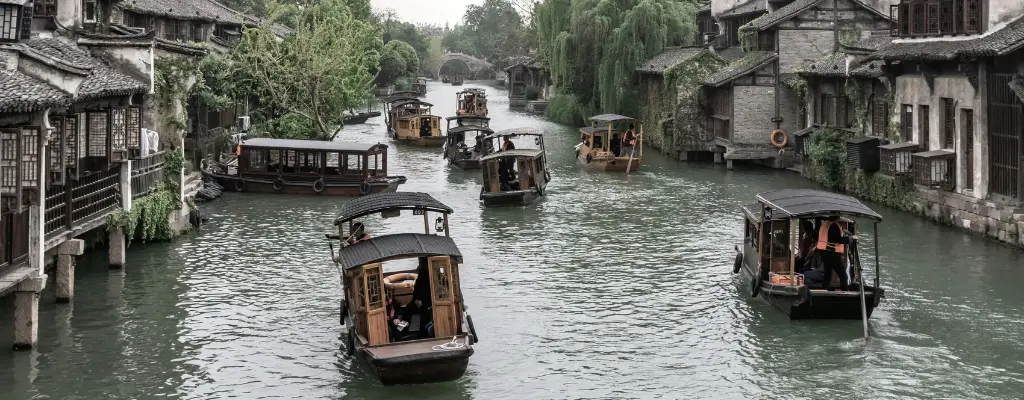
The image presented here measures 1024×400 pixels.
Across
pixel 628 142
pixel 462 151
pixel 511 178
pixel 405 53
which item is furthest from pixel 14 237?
pixel 405 53

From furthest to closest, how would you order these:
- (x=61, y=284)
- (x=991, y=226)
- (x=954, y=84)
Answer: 1. (x=954, y=84)
2. (x=991, y=226)
3. (x=61, y=284)

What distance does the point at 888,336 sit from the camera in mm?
22172

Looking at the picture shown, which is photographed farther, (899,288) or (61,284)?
(899,288)

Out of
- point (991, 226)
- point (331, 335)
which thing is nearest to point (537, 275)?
point (331, 335)

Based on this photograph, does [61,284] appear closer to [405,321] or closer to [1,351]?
[1,351]

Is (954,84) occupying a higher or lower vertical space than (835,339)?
higher

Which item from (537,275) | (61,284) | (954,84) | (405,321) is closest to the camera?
(405,321)

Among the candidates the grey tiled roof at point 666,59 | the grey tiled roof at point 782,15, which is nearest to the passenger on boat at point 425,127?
the grey tiled roof at point 666,59

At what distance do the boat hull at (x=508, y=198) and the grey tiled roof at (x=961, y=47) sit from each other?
11264 millimetres

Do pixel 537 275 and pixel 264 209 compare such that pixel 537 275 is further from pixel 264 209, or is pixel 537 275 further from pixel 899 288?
pixel 264 209

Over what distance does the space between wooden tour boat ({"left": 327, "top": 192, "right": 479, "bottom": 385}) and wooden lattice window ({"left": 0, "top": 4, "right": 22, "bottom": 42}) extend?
777cm

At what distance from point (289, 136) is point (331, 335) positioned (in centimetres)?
3141

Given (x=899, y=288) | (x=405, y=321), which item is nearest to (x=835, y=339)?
(x=899, y=288)

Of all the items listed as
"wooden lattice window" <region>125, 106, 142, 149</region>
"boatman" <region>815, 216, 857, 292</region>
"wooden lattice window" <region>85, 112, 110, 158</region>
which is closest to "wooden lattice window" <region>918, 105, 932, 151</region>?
"boatman" <region>815, 216, 857, 292</region>
